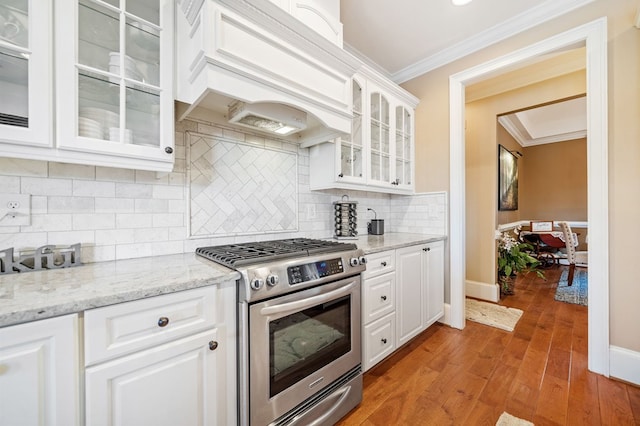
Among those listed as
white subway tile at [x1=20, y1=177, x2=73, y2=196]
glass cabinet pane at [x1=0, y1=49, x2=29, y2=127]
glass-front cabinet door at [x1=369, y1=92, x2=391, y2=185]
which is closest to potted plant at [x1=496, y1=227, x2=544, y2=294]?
glass-front cabinet door at [x1=369, y1=92, x2=391, y2=185]

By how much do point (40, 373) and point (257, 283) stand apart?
66 cm

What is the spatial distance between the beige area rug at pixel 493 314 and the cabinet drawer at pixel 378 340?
1399 mm

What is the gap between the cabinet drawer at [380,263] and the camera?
5.79ft

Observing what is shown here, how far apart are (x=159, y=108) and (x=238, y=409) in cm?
144

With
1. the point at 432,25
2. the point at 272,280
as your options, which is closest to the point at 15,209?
the point at 272,280

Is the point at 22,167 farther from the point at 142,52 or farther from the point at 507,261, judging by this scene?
the point at 507,261

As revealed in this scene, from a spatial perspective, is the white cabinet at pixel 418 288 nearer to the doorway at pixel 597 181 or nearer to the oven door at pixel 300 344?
the oven door at pixel 300 344

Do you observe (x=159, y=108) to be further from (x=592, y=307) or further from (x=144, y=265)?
(x=592, y=307)

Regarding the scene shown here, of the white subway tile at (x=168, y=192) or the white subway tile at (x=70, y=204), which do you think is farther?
the white subway tile at (x=168, y=192)

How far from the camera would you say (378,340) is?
72.7 inches

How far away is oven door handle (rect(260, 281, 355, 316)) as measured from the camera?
3.79 feet

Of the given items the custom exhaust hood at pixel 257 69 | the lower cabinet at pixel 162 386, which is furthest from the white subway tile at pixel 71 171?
the lower cabinet at pixel 162 386

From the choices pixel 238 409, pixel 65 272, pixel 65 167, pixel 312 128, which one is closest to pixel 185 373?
pixel 238 409

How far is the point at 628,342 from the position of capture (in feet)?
5.86
